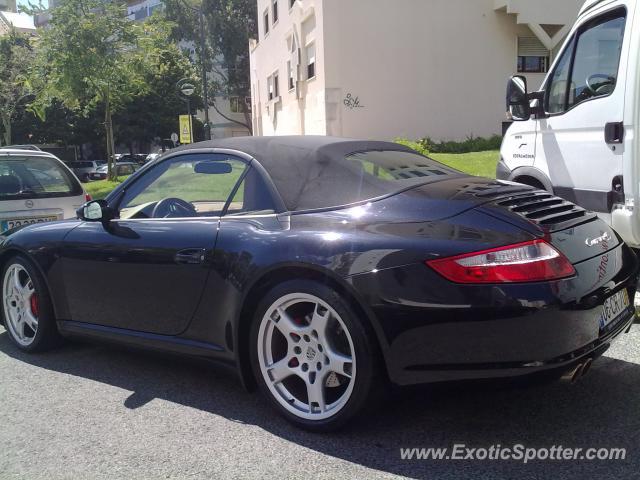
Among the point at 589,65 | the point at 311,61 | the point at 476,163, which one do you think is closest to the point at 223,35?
the point at 311,61

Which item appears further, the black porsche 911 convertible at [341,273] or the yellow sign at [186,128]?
the yellow sign at [186,128]

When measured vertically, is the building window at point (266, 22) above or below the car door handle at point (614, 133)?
above

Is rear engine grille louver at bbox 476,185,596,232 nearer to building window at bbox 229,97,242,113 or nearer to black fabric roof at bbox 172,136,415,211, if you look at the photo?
black fabric roof at bbox 172,136,415,211

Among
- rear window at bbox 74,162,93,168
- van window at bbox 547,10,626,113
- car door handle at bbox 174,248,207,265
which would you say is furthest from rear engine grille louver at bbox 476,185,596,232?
rear window at bbox 74,162,93,168

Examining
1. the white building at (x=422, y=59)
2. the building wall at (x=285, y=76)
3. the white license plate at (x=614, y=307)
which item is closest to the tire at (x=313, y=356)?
the white license plate at (x=614, y=307)

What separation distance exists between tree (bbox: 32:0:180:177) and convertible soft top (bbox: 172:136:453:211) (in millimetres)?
18535

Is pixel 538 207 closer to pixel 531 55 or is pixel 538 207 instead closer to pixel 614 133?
pixel 614 133

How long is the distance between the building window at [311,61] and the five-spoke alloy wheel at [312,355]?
19477 millimetres

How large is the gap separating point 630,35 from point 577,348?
111 inches

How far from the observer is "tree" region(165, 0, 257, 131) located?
1854 inches

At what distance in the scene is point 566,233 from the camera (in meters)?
3.01

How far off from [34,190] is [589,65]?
585 cm

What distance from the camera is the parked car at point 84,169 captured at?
38.9 metres

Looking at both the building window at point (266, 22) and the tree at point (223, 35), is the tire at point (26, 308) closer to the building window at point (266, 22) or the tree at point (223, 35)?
the building window at point (266, 22)
